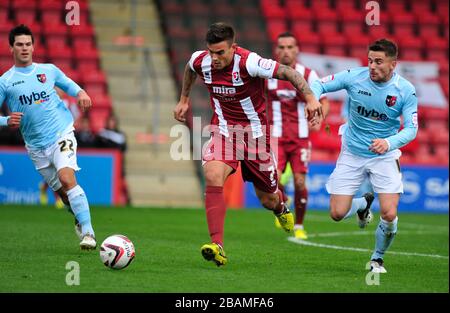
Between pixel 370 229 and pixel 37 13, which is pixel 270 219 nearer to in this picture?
pixel 370 229

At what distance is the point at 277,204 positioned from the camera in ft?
31.2

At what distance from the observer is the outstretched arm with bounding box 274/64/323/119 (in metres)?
7.64

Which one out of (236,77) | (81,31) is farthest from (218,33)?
(81,31)

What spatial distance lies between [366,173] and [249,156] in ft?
3.78

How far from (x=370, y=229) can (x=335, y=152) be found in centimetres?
643

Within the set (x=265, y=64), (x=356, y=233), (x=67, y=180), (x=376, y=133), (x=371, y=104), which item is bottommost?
(x=356, y=233)

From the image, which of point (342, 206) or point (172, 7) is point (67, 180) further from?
point (172, 7)

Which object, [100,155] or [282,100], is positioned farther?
[100,155]

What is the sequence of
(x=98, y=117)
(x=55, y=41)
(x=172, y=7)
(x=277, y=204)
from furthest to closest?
1. (x=172, y=7)
2. (x=55, y=41)
3. (x=98, y=117)
4. (x=277, y=204)

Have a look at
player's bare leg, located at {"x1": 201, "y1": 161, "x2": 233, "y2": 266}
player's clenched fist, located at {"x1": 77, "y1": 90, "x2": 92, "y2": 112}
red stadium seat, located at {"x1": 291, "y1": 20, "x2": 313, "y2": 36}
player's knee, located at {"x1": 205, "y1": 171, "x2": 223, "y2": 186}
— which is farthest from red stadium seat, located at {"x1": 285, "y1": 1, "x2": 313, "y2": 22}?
player's knee, located at {"x1": 205, "y1": 171, "x2": 223, "y2": 186}

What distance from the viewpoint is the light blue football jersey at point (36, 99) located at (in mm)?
9125

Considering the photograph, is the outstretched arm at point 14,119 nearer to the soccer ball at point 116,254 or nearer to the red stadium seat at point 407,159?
the soccer ball at point 116,254
